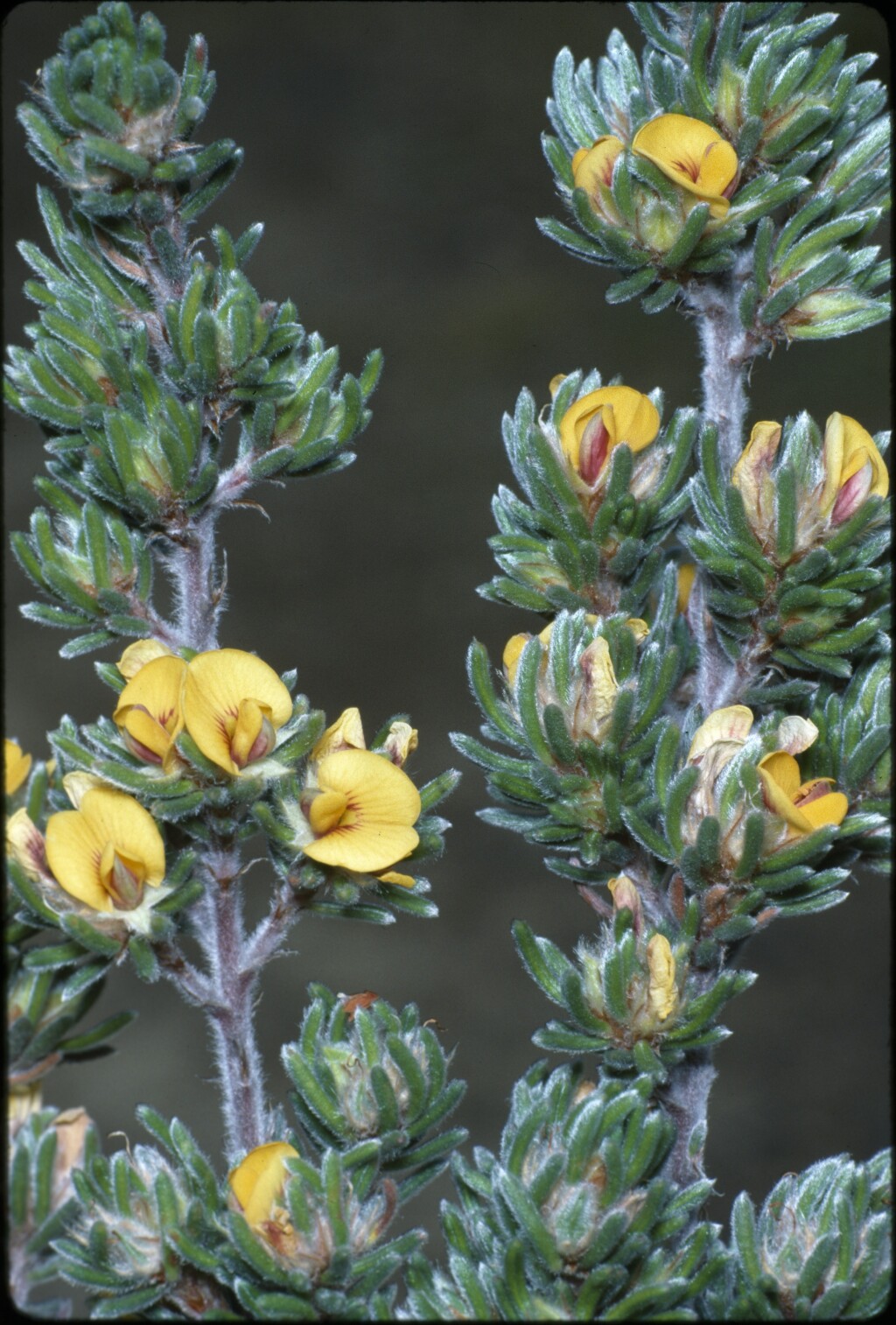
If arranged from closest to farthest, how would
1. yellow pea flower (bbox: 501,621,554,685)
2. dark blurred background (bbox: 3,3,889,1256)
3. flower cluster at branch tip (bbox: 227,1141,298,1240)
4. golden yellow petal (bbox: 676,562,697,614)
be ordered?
flower cluster at branch tip (bbox: 227,1141,298,1240) < yellow pea flower (bbox: 501,621,554,685) < golden yellow petal (bbox: 676,562,697,614) < dark blurred background (bbox: 3,3,889,1256)

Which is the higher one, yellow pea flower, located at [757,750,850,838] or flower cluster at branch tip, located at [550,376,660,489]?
flower cluster at branch tip, located at [550,376,660,489]

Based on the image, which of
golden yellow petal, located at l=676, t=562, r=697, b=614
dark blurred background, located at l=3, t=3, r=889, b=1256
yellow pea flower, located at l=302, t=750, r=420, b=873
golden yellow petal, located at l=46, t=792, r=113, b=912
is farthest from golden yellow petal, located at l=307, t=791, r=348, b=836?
dark blurred background, located at l=3, t=3, r=889, b=1256

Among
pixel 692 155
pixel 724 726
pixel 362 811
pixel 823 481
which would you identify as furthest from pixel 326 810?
pixel 692 155

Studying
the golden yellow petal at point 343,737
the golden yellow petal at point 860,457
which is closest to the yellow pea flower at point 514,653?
the golden yellow petal at point 343,737

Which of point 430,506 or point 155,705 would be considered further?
point 430,506

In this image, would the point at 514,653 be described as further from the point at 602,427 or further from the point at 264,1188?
the point at 264,1188

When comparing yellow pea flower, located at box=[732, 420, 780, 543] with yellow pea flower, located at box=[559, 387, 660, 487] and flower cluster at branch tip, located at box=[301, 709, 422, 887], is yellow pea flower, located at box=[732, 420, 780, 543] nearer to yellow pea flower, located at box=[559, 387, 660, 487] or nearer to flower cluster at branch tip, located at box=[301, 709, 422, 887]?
yellow pea flower, located at box=[559, 387, 660, 487]

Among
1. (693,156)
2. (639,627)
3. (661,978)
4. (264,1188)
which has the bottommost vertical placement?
(264,1188)
